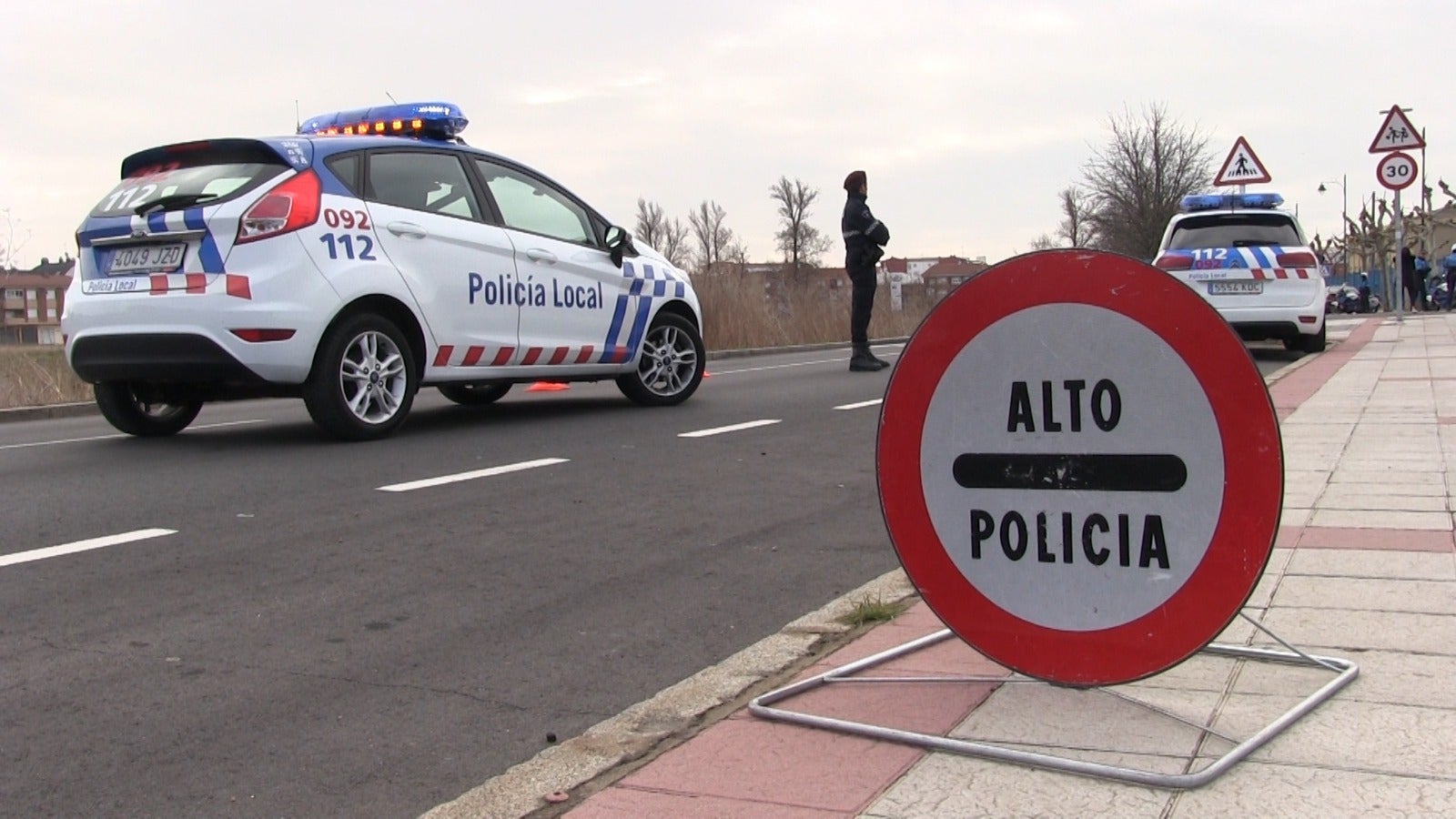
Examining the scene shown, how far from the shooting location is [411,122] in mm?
9422

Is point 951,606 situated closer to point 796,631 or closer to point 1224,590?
point 1224,590

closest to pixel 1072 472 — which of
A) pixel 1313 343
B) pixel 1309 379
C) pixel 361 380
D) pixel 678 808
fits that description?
pixel 678 808

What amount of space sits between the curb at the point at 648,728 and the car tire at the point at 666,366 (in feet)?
21.1

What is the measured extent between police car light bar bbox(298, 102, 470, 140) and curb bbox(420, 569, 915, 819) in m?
6.14

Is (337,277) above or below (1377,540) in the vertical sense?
above

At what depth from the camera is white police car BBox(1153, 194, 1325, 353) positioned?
48.9ft

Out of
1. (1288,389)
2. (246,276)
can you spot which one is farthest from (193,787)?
(1288,389)

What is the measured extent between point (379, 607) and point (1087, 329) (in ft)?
8.83

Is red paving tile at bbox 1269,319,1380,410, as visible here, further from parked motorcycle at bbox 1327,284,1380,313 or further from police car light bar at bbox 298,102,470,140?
parked motorcycle at bbox 1327,284,1380,313

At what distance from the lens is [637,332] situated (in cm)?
1032

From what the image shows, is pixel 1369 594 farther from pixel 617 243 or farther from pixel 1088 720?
pixel 617 243

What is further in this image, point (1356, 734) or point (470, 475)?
point (470, 475)

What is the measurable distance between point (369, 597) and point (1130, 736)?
2.65 metres

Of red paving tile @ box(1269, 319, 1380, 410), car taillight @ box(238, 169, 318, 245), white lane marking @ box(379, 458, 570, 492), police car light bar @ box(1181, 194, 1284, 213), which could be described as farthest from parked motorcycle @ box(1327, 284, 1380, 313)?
car taillight @ box(238, 169, 318, 245)
